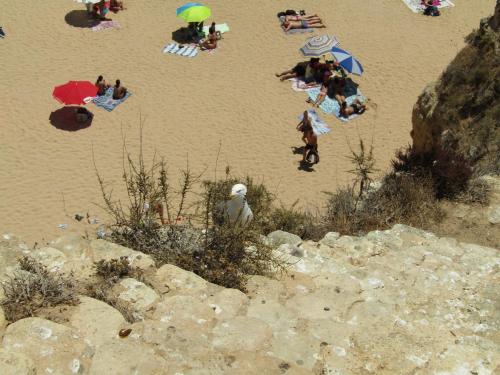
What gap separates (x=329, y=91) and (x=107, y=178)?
6.09m

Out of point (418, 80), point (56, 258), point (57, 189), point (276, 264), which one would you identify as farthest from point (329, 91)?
point (56, 258)

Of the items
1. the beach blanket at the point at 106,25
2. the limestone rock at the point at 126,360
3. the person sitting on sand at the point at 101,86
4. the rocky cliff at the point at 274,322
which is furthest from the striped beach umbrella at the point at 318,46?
the limestone rock at the point at 126,360

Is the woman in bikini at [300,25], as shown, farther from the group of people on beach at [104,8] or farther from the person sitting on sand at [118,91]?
the person sitting on sand at [118,91]

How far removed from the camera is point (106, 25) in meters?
16.6

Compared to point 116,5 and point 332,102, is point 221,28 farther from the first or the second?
point 332,102

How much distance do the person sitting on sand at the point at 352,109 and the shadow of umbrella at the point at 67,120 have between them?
576cm

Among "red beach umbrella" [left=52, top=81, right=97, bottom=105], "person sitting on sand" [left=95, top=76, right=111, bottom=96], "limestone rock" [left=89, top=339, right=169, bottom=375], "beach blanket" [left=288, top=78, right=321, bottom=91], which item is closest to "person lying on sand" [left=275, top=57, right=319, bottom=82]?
"beach blanket" [left=288, top=78, right=321, bottom=91]

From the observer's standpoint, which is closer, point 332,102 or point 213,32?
point 332,102

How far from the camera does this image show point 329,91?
15.1 m

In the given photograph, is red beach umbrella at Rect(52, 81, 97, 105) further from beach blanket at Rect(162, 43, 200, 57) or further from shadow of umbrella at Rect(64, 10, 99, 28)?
shadow of umbrella at Rect(64, 10, 99, 28)

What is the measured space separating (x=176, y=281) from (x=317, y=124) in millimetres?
9323

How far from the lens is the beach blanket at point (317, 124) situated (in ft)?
45.5

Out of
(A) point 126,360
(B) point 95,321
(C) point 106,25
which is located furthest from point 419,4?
(A) point 126,360

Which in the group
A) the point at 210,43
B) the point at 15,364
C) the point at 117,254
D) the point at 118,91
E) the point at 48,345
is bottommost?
the point at 118,91
